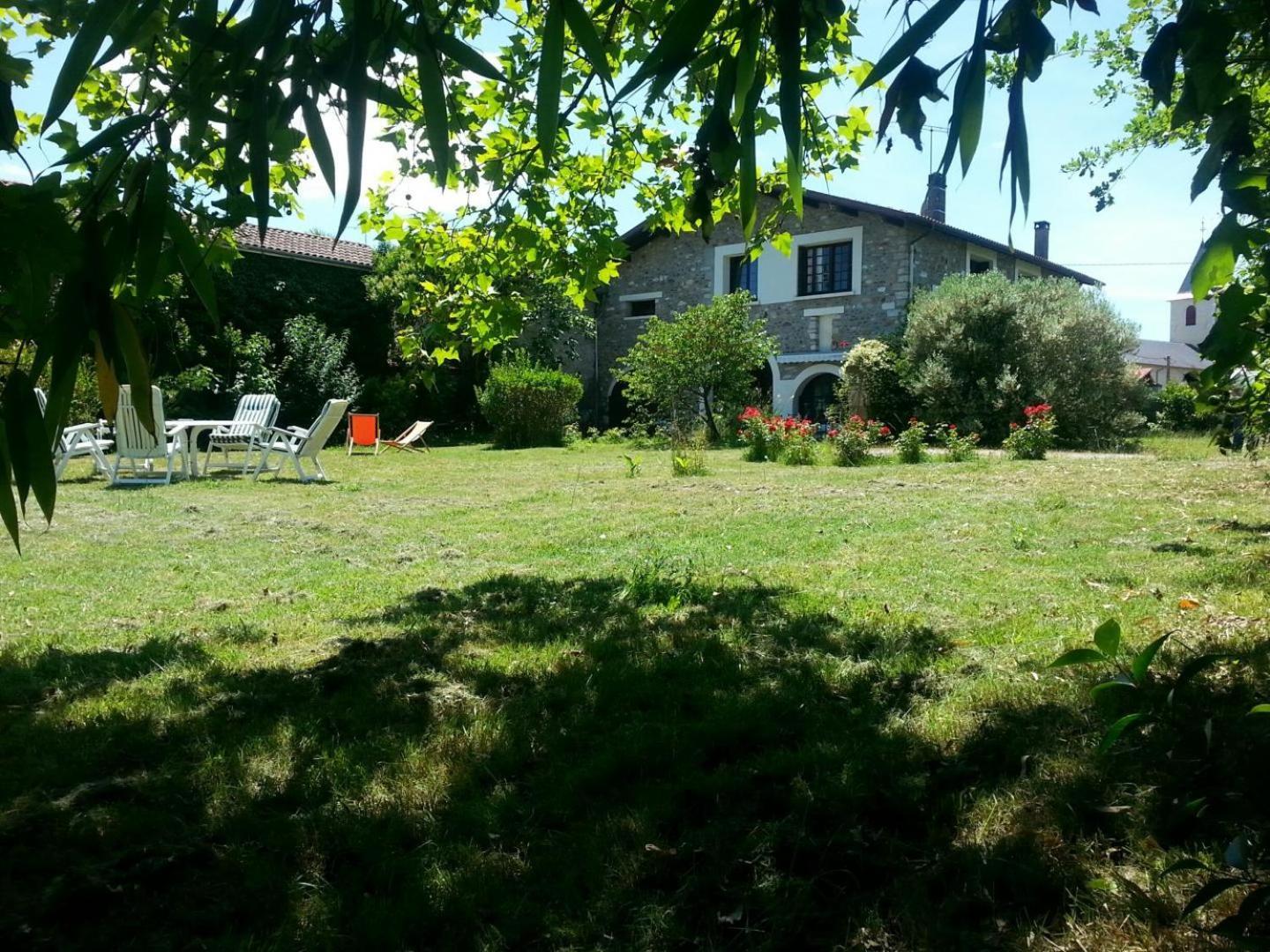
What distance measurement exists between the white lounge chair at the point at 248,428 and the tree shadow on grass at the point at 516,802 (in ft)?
25.6

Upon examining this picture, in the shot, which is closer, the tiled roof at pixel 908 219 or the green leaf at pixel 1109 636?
the green leaf at pixel 1109 636

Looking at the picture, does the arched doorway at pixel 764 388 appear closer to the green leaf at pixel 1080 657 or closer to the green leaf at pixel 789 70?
the green leaf at pixel 789 70

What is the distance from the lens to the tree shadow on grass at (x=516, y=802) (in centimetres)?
181

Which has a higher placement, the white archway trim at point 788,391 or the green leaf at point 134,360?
the white archway trim at point 788,391

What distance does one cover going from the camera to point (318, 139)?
190cm

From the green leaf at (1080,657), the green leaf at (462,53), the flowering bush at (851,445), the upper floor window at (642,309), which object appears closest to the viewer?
the green leaf at (1080,657)

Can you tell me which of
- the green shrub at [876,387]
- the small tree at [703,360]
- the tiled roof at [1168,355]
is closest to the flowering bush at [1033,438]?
the green shrub at [876,387]

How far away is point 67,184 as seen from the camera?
2555 millimetres

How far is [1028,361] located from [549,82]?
16.4 m

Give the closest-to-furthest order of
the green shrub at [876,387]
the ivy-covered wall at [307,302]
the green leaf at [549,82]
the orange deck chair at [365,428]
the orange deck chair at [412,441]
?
the green leaf at [549,82]
the orange deck chair at [365,428]
the orange deck chair at [412,441]
the green shrub at [876,387]
the ivy-covered wall at [307,302]

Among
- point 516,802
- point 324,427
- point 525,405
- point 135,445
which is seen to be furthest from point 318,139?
point 525,405

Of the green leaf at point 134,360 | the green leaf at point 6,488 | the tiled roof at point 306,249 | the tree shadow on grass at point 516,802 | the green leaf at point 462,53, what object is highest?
the tiled roof at point 306,249

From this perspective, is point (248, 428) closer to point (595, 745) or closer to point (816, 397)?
point (595, 745)

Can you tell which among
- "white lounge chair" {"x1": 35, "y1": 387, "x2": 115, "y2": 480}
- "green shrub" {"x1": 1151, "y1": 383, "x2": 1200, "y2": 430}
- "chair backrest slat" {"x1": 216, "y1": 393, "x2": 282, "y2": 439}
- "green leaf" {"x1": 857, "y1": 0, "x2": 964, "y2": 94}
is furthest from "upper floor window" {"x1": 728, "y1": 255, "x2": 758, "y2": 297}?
"green leaf" {"x1": 857, "y1": 0, "x2": 964, "y2": 94}
